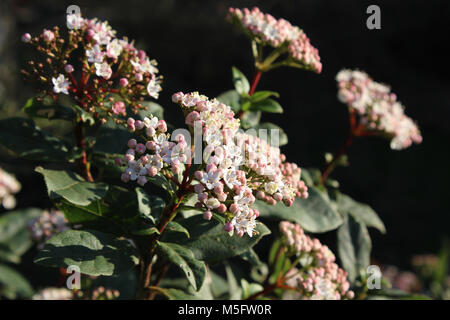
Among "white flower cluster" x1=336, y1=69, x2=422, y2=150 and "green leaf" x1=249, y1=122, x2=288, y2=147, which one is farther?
"white flower cluster" x1=336, y1=69, x2=422, y2=150

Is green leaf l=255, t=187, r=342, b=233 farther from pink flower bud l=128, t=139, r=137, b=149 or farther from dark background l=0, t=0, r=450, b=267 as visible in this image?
dark background l=0, t=0, r=450, b=267

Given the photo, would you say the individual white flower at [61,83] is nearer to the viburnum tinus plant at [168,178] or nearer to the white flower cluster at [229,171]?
the viburnum tinus plant at [168,178]

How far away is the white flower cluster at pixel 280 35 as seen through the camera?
1.96 metres

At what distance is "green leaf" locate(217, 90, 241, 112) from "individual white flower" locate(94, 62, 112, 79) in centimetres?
52

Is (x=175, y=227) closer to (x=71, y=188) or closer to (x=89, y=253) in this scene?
(x=89, y=253)

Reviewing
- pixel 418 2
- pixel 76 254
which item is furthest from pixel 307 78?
pixel 76 254

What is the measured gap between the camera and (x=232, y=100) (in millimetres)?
2031

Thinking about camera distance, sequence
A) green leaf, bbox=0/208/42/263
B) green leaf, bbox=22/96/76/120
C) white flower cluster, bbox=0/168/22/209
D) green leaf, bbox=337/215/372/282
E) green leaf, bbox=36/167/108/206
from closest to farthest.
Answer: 1. green leaf, bbox=36/167/108/206
2. green leaf, bbox=22/96/76/120
3. green leaf, bbox=337/215/372/282
4. white flower cluster, bbox=0/168/22/209
5. green leaf, bbox=0/208/42/263

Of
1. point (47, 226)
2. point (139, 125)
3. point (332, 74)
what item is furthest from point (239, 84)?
point (332, 74)

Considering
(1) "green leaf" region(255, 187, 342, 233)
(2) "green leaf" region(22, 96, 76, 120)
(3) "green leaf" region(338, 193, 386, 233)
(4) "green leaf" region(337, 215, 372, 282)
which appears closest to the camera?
(2) "green leaf" region(22, 96, 76, 120)

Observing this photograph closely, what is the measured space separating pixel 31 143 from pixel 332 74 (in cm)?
529

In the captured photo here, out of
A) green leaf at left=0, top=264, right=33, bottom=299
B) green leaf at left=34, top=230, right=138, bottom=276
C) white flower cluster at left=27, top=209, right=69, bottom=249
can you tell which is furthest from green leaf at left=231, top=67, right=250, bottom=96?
green leaf at left=0, top=264, right=33, bottom=299

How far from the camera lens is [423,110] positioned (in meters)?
6.42

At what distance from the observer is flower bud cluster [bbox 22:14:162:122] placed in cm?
161
